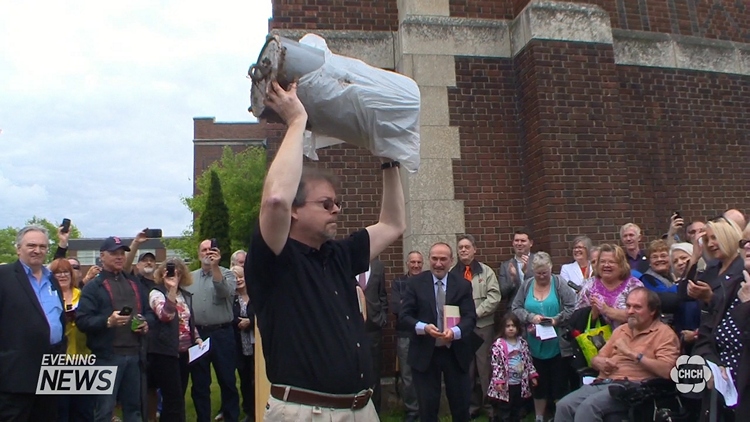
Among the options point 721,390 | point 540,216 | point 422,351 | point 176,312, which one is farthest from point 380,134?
point 540,216

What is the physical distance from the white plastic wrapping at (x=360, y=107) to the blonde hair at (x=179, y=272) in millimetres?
4826

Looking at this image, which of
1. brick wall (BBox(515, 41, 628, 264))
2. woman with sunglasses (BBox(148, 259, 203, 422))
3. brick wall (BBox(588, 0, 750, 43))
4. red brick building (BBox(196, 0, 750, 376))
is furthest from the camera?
brick wall (BBox(588, 0, 750, 43))

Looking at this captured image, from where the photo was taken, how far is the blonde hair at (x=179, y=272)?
7578 mm

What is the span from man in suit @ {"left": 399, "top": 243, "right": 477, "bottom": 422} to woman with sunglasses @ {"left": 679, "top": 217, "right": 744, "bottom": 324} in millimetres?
2083

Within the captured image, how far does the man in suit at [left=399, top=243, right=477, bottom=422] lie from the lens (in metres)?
6.50

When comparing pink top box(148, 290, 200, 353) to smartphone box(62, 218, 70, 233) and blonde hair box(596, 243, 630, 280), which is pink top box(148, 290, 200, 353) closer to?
smartphone box(62, 218, 70, 233)

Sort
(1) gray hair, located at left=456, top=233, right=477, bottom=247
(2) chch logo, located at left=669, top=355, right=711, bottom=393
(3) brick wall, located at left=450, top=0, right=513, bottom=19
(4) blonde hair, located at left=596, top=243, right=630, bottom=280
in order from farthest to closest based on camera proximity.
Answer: (3) brick wall, located at left=450, top=0, right=513, bottom=19 → (1) gray hair, located at left=456, top=233, right=477, bottom=247 → (4) blonde hair, located at left=596, top=243, right=630, bottom=280 → (2) chch logo, located at left=669, top=355, right=711, bottom=393

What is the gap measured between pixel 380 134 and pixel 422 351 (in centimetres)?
381

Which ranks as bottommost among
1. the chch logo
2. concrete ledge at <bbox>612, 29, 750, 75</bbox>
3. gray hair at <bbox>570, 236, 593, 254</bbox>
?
the chch logo

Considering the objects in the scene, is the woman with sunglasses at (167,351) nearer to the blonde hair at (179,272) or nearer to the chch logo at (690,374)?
the blonde hair at (179,272)

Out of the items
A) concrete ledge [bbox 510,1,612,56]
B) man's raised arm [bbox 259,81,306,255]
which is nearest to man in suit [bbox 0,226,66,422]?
man's raised arm [bbox 259,81,306,255]

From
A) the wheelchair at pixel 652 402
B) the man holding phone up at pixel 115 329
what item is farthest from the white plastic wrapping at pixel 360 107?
the man holding phone up at pixel 115 329

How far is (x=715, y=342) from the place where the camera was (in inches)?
199

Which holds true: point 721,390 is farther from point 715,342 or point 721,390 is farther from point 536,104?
point 536,104
